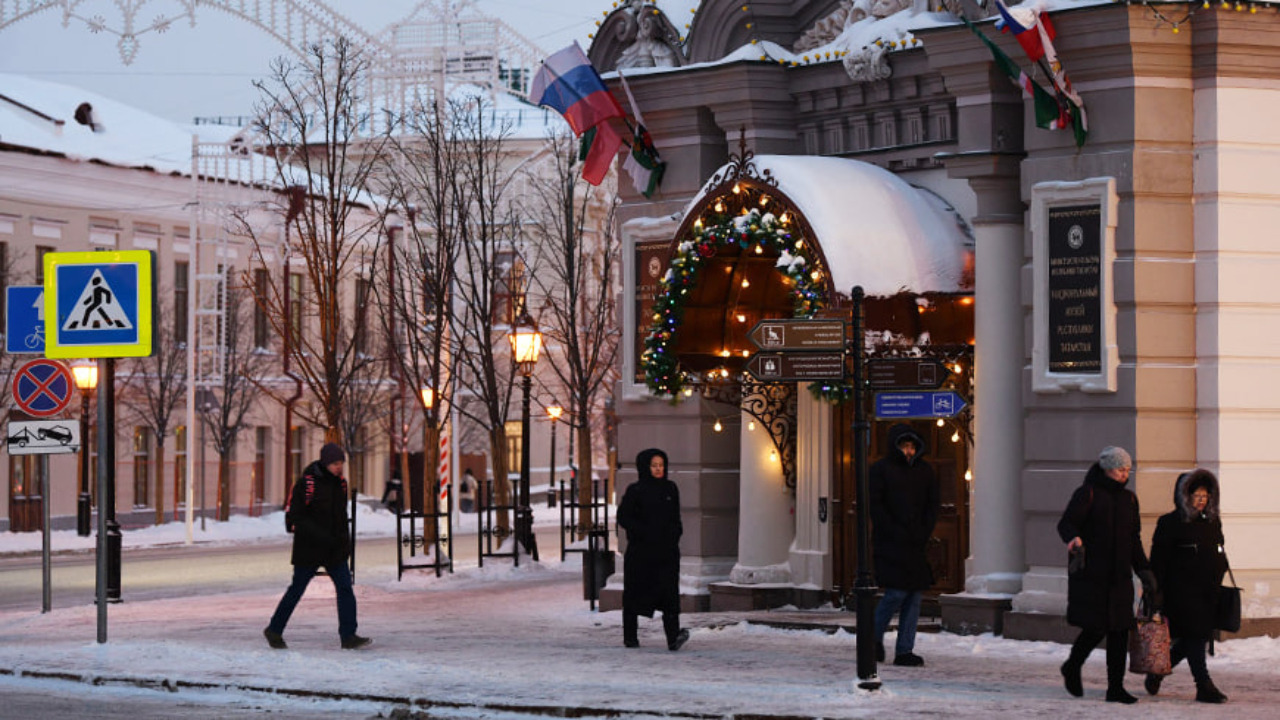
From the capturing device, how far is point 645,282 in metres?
22.4

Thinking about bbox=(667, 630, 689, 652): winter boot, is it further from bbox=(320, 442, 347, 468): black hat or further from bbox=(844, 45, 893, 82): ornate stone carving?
bbox=(844, 45, 893, 82): ornate stone carving

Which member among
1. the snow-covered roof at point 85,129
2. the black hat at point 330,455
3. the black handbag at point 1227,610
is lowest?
the black handbag at point 1227,610

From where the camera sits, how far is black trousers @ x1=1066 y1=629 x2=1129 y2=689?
571 inches

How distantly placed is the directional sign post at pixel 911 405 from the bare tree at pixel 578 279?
A: 14.1m

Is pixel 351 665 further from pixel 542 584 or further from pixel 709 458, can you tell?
pixel 542 584

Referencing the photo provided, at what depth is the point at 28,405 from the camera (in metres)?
21.8

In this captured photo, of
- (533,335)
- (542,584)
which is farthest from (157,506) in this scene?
(542,584)

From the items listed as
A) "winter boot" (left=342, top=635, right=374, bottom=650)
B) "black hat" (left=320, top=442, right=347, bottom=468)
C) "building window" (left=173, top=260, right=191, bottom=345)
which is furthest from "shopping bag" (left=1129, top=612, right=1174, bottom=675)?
"building window" (left=173, top=260, right=191, bottom=345)

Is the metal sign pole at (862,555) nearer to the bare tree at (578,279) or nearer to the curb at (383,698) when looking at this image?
the curb at (383,698)

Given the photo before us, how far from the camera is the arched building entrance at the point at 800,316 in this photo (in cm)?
1950

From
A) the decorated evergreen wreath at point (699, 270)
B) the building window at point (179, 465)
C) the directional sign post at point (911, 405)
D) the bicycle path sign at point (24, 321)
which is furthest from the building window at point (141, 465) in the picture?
the directional sign post at point (911, 405)

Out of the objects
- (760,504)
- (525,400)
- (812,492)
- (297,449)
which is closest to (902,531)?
(812,492)

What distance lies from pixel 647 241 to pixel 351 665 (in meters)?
6.67

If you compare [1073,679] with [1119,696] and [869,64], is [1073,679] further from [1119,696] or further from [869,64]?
[869,64]
